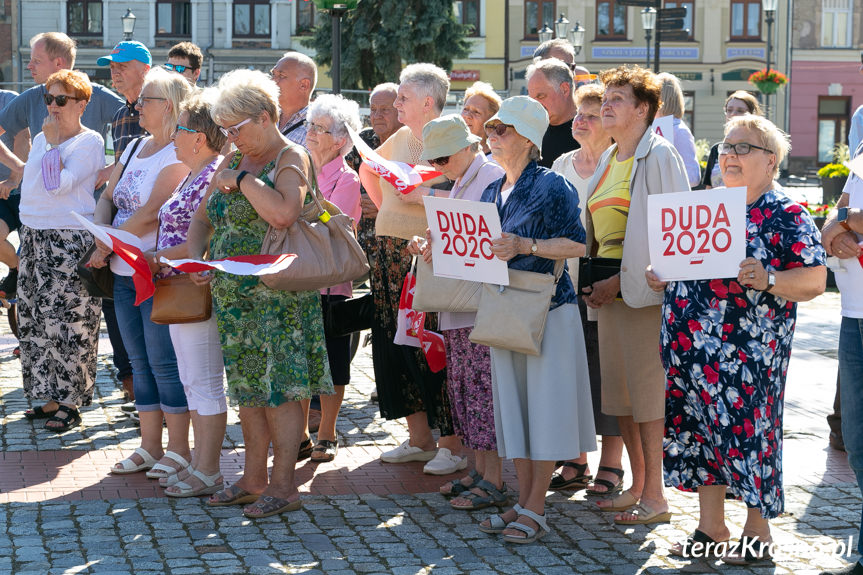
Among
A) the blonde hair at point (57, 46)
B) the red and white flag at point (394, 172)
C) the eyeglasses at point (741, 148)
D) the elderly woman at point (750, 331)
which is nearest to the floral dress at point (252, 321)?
the red and white flag at point (394, 172)

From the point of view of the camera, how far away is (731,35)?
4753 cm

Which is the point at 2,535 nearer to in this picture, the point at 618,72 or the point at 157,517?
the point at 157,517

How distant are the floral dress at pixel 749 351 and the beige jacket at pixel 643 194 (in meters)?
0.41

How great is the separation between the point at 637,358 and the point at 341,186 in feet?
6.87

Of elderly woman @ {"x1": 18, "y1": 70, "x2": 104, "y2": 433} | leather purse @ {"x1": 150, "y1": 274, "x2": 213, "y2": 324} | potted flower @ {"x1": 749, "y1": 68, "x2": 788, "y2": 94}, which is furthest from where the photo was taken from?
potted flower @ {"x1": 749, "y1": 68, "x2": 788, "y2": 94}

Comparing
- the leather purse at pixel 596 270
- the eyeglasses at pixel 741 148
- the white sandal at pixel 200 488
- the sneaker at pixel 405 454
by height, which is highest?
the eyeglasses at pixel 741 148

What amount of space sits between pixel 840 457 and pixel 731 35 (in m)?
43.4

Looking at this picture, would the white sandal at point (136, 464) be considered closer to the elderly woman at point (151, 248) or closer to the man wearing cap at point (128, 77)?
the elderly woman at point (151, 248)

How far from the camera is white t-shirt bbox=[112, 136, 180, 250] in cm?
623

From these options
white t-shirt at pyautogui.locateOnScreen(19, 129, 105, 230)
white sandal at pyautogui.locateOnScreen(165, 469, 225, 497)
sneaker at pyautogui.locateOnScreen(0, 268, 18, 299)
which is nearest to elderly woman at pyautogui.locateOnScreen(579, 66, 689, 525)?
white sandal at pyautogui.locateOnScreen(165, 469, 225, 497)

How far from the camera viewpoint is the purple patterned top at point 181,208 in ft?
19.2

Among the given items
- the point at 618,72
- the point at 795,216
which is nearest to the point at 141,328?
the point at 618,72

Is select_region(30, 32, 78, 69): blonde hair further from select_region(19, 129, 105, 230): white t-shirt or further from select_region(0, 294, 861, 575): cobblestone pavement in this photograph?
select_region(0, 294, 861, 575): cobblestone pavement

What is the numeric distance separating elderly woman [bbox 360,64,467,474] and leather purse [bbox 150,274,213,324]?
1040 millimetres
